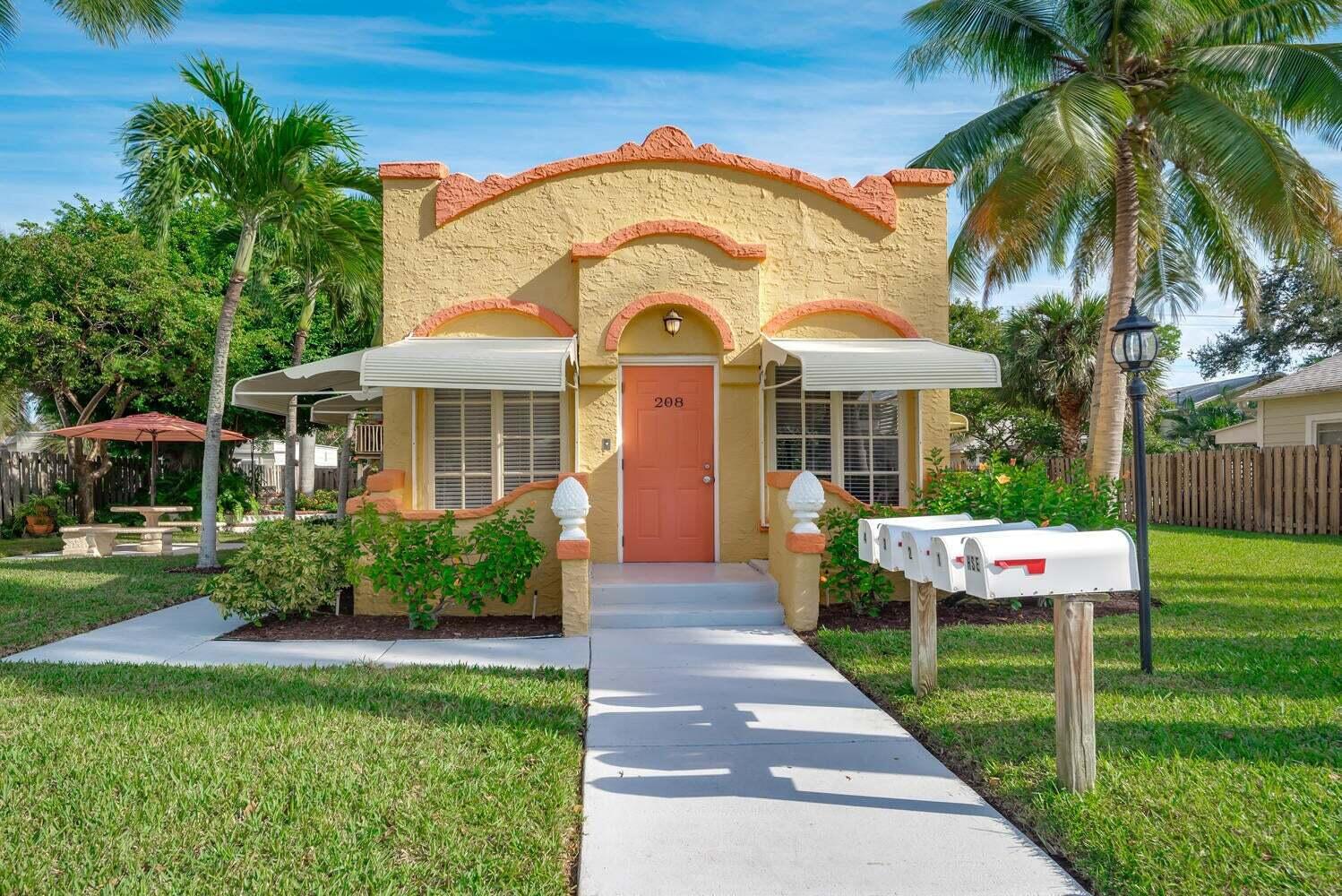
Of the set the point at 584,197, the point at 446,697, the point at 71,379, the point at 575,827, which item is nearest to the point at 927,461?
the point at 584,197

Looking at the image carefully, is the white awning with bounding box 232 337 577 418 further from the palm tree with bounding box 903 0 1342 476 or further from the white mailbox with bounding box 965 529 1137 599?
the palm tree with bounding box 903 0 1342 476

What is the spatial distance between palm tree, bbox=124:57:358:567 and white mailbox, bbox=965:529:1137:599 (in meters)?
10.6

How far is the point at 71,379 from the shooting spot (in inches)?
760

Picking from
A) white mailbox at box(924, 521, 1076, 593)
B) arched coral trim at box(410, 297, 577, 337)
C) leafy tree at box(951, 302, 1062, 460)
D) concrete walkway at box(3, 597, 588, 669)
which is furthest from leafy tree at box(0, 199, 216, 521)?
leafy tree at box(951, 302, 1062, 460)

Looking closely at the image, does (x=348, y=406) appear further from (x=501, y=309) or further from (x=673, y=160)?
(x=673, y=160)

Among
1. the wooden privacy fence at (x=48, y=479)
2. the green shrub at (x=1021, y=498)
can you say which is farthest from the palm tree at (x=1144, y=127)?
the wooden privacy fence at (x=48, y=479)

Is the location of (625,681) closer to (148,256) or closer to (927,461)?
(927,461)

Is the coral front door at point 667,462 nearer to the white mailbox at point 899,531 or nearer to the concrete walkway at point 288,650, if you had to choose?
the concrete walkway at point 288,650

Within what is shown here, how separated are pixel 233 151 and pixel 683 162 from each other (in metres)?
5.99

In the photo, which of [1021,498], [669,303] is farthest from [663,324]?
[1021,498]

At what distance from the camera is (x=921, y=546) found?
16.2 ft

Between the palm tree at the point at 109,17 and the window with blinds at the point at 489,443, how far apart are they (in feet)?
21.6

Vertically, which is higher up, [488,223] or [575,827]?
[488,223]

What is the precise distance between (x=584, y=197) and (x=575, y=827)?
798 centimetres
